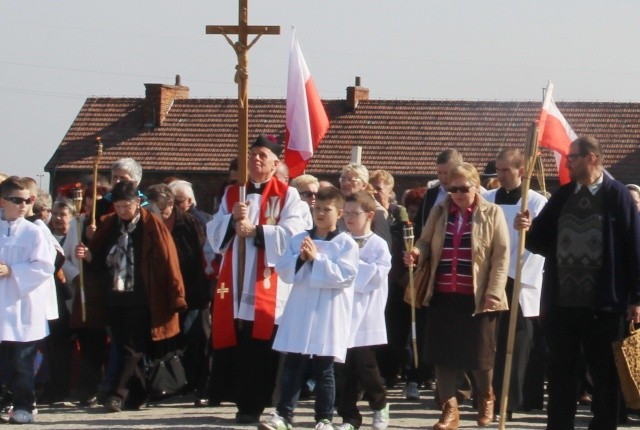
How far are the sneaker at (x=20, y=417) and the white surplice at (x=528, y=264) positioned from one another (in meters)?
3.76

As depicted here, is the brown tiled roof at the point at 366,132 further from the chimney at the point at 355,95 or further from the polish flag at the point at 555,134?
the polish flag at the point at 555,134

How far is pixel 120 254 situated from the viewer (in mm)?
11805

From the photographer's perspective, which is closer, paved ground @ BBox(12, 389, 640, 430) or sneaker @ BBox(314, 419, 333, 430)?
sneaker @ BBox(314, 419, 333, 430)

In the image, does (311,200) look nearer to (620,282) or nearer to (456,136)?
(620,282)

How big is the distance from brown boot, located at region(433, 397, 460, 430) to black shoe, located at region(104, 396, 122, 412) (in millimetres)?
2690

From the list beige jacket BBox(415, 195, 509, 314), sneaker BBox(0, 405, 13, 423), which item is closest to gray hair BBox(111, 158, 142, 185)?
sneaker BBox(0, 405, 13, 423)

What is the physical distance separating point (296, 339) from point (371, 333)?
82 cm

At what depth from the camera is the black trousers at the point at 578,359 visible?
9453 millimetres

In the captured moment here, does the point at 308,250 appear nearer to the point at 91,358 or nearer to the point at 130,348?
the point at 130,348

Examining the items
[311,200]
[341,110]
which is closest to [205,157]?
[341,110]

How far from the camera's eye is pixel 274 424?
9.88 meters

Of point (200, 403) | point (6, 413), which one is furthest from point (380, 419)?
point (6, 413)

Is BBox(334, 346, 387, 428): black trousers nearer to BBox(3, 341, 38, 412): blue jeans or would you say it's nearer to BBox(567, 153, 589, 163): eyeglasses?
BBox(567, 153, 589, 163): eyeglasses

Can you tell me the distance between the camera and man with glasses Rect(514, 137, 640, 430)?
30.7ft
